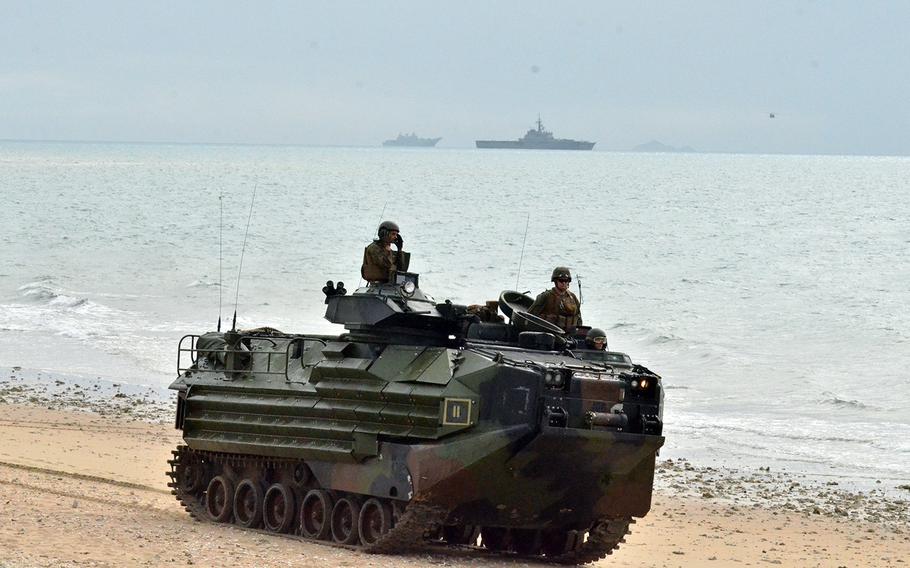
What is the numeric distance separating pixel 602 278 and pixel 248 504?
4088cm

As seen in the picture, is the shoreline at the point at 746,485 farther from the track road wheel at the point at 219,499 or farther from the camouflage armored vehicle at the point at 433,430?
the track road wheel at the point at 219,499

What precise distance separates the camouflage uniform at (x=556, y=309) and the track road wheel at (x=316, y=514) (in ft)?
9.51

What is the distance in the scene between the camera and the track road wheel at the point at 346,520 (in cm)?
1680

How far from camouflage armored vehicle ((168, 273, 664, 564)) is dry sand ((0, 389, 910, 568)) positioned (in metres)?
0.52

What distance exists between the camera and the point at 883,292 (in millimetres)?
56031

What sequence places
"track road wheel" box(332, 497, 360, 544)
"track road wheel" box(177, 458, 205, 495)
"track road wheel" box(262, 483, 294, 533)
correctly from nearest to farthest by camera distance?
1. "track road wheel" box(332, 497, 360, 544)
2. "track road wheel" box(262, 483, 294, 533)
3. "track road wheel" box(177, 458, 205, 495)

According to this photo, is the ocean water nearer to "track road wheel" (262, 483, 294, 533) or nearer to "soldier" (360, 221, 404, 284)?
"soldier" (360, 221, 404, 284)

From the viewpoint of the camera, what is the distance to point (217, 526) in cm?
1828

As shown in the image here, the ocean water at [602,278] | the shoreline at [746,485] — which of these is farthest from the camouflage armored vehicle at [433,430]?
the shoreline at [746,485]

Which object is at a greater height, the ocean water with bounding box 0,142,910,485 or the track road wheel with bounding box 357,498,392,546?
the ocean water with bounding box 0,142,910,485

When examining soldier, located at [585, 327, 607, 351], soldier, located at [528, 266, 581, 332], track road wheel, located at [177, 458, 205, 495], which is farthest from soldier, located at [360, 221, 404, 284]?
track road wheel, located at [177, 458, 205, 495]

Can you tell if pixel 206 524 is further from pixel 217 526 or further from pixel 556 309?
pixel 556 309

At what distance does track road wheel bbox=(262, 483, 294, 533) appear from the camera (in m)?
17.8

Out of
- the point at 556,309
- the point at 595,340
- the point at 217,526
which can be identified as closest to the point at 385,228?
the point at 556,309
